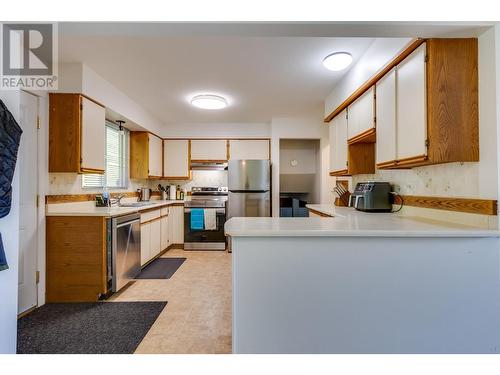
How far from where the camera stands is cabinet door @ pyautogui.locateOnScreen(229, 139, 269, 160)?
4633 millimetres

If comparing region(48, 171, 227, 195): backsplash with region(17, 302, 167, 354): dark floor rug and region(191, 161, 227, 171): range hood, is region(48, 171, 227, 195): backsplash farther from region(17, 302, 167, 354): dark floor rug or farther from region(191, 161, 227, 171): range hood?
region(17, 302, 167, 354): dark floor rug

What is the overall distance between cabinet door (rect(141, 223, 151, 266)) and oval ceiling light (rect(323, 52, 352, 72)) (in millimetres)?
2919

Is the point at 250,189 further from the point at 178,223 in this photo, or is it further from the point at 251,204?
the point at 178,223

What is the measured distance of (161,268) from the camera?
11.1ft

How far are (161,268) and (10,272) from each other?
77.5 inches

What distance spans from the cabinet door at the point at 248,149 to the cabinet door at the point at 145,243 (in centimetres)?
203

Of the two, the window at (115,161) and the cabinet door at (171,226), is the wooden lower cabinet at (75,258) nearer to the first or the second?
the window at (115,161)

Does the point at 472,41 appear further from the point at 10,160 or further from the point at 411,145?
the point at 10,160

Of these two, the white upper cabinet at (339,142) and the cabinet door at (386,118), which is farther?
the white upper cabinet at (339,142)

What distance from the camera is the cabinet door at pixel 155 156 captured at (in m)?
4.16

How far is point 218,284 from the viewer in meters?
2.82

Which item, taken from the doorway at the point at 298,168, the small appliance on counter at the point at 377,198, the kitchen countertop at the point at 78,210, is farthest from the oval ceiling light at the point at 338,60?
the doorway at the point at 298,168

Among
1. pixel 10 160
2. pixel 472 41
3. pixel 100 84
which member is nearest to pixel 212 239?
pixel 100 84

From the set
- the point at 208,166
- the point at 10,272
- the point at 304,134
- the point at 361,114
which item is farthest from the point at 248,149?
the point at 10,272
